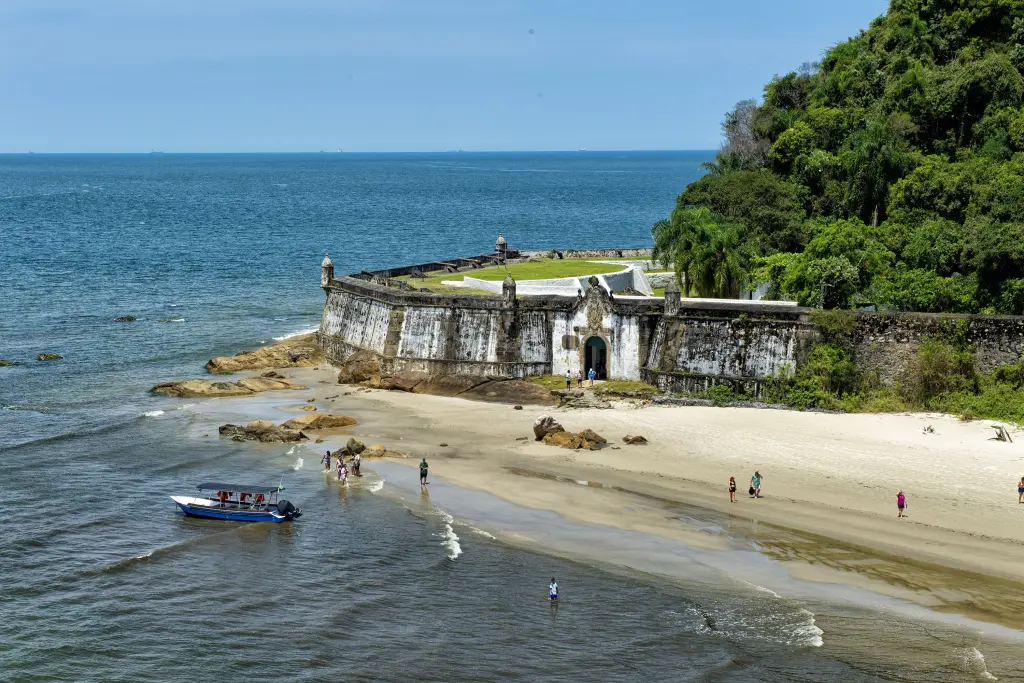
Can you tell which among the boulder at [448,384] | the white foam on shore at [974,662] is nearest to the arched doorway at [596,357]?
the boulder at [448,384]

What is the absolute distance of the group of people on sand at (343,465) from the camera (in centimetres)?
4475

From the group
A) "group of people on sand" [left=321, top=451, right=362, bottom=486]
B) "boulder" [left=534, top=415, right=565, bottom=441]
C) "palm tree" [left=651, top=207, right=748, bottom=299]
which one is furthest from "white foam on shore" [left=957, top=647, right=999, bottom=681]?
"palm tree" [left=651, top=207, right=748, bottom=299]

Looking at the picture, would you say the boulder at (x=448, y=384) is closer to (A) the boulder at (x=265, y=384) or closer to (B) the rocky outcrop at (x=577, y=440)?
(A) the boulder at (x=265, y=384)

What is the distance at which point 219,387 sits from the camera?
200ft

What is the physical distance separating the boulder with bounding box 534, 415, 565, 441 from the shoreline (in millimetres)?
750

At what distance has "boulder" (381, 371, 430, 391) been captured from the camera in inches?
2312

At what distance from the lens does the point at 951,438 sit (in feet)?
150

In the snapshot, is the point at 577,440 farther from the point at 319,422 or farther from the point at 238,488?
the point at 238,488

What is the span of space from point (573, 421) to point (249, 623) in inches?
861

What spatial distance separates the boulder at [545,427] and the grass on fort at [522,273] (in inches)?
551

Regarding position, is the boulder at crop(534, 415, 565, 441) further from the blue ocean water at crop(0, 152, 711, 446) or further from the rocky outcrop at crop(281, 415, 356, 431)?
the blue ocean water at crop(0, 152, 711, 446)

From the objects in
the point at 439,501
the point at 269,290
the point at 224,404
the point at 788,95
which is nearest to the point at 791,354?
the point at 439,501

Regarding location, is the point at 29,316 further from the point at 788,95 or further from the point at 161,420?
the point at 788,95

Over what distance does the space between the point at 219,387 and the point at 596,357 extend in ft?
66.8
